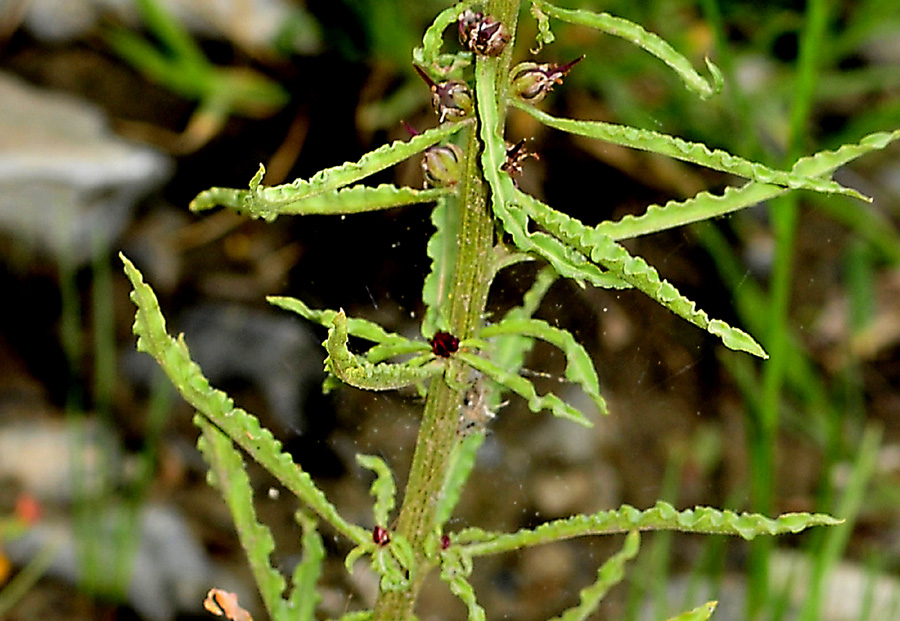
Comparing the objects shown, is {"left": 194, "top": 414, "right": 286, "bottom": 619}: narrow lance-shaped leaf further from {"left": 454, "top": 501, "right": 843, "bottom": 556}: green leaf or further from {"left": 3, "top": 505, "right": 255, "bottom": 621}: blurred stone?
{"left": 3, "top": 505, "right": 255, "bottom": 621}: blurred stone

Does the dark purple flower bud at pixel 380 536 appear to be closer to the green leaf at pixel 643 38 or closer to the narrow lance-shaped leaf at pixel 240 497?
the narrow lance-shaped leaf at pixel 240 497

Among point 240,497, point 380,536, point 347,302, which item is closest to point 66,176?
point 347,302

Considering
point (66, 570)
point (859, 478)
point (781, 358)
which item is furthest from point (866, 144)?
point (66, 570)

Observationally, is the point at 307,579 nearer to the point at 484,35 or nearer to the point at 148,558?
the point at 484,35

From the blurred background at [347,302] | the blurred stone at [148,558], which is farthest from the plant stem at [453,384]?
the blurred stone at [148,558]

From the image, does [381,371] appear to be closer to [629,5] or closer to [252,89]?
[629,5]

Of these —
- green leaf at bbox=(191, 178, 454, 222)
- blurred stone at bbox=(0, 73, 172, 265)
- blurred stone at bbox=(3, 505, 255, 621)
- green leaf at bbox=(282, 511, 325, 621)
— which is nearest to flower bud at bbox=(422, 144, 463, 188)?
green leaf at bbox=(191, 178, 454, 222)
